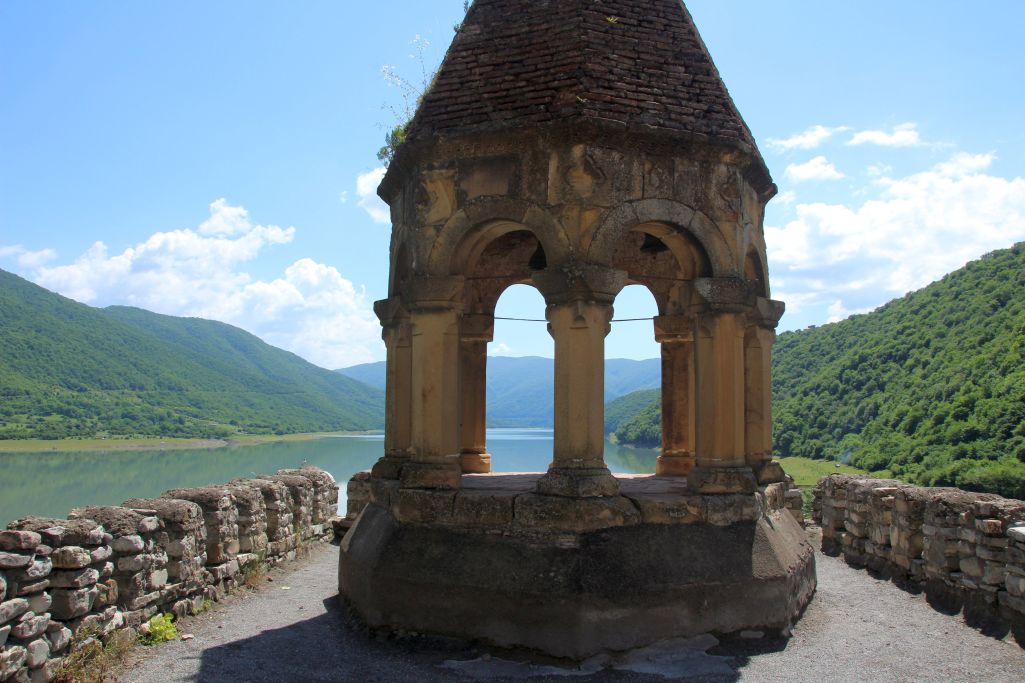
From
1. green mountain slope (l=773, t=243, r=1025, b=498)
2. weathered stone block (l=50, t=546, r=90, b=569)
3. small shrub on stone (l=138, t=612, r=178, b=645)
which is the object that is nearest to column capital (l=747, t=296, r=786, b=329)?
small shrub on stone (l=138, t=612, r=178, b=645)

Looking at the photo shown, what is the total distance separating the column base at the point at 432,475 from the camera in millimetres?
6328

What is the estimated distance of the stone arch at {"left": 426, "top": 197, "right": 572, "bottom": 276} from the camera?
20.4 ft

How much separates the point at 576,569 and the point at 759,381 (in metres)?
3.20

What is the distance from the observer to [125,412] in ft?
214

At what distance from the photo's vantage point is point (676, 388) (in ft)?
30.1

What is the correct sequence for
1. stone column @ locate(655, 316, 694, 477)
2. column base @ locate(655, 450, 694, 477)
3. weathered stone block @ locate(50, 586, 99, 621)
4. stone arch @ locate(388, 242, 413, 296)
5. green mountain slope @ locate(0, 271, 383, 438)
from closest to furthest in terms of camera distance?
weathered stone block @ locate(50, 586, 99, 621) < stone arch @ locate(388, 242, 413, 296) < column base @ locate(655, 450, 694, 477) < stone column @ locate(655, 316, 694, 477) < green mountain slope @ locate(0, 271, 383, 438)

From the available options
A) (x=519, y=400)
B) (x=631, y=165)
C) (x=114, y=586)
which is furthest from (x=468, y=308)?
(x=519, y=400)

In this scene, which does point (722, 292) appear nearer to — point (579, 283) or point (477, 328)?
point (579, 283)

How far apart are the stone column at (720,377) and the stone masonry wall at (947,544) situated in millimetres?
1924

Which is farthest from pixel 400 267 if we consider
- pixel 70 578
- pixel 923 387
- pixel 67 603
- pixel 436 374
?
pixel 923 387

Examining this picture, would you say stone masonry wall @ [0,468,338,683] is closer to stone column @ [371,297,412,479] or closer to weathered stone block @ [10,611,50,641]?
weathered stone block @ [10,611,50,641]

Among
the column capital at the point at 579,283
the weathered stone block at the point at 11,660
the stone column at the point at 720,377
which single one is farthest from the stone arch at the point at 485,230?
the weathered stone block at the point at 11,660

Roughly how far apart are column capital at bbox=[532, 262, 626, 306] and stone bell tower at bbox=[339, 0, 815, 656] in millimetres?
12

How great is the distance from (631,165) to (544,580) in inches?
127
